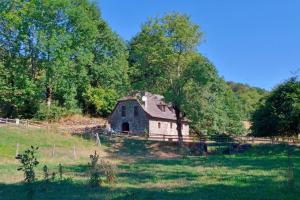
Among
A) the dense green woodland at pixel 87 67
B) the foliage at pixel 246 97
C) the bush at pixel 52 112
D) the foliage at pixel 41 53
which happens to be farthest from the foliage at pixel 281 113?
the foliage at pixel 246 97

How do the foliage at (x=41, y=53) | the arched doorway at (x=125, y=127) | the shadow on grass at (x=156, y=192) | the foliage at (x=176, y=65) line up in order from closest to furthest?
the shadow on grass at (x=156, y=192)
the foliage at (x=176, y=65)
the foliage at (x=41, y=53)
the arched doorway at (x=125, y=127)

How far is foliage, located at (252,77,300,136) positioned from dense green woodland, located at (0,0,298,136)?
549cm

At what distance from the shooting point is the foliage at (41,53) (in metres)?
49.6

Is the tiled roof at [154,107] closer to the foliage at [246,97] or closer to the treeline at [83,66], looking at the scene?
the treeline at [83,66]

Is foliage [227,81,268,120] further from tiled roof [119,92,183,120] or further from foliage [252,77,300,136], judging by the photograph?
foliage [252,77,300,136]

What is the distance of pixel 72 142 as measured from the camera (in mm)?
37781

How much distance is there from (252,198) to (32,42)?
44346 millimetres

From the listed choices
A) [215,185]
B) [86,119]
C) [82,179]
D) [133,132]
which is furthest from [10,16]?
[215,185]

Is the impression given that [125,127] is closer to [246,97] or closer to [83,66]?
[83,66]

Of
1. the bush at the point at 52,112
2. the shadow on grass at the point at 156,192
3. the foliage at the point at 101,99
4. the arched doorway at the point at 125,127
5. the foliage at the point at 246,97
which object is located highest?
the foliage at the point at 246,97

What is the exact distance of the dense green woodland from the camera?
3950 cm

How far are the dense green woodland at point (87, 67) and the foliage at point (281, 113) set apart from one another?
549cm

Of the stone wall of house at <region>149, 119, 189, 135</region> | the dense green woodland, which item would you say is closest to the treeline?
the dense green woodland

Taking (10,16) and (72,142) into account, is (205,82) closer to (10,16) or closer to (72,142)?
(72,142)
